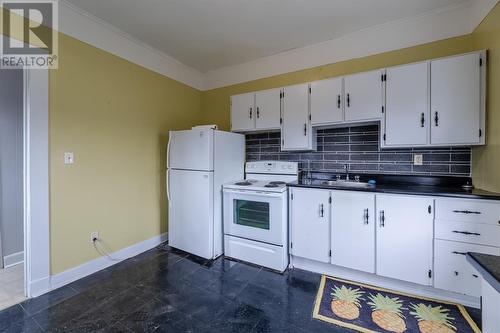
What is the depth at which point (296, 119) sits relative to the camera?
2750 millimetres

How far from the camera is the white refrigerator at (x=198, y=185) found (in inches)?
107

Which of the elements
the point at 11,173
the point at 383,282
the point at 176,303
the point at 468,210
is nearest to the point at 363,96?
the point at 468,210

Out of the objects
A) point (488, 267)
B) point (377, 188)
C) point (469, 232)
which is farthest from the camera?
point (377, 188)

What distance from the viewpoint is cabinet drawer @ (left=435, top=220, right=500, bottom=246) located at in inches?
67.7

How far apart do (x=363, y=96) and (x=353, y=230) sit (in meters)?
1.43

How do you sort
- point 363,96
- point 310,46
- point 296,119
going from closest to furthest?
1. point 363,96
2. point 296,119
3. point 310,46

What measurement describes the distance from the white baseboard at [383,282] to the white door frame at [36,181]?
2.55 m

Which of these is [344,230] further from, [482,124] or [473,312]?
[482,124]

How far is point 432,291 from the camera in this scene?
6.51 feet

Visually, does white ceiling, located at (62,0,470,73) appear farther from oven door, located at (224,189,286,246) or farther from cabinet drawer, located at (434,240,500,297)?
cabinet drawer, located at (434,240,500,297)

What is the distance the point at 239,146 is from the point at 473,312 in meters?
2.89

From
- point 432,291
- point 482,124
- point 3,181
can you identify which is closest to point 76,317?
point 3,181

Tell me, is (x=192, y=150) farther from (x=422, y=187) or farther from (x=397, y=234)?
(x=422, y=187)

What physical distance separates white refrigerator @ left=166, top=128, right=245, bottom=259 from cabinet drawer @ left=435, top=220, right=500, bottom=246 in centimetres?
228
